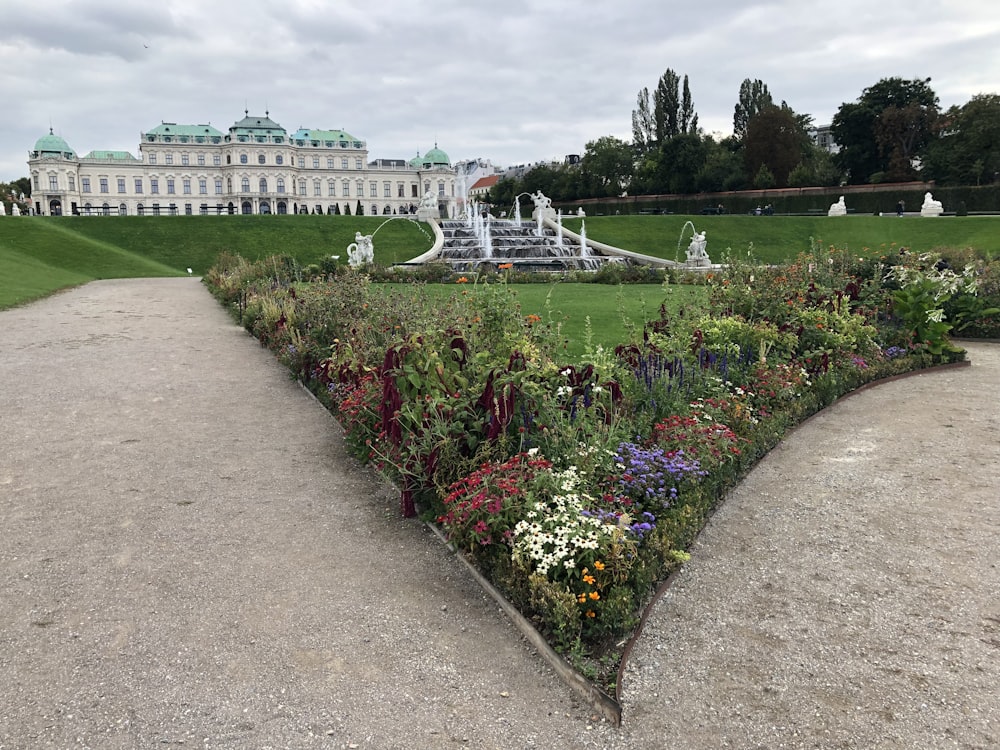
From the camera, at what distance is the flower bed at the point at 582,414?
3.20m

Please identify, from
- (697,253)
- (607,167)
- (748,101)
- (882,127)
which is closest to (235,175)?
(607,167)

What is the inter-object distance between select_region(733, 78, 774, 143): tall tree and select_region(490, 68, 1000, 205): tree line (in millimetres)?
378

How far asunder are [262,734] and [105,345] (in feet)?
30.8


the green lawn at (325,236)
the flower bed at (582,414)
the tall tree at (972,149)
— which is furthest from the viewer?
the tall tree at (972,149)

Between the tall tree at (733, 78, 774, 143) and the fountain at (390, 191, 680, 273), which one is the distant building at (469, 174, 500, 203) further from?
the fountain at (390, 191, 680, 273)

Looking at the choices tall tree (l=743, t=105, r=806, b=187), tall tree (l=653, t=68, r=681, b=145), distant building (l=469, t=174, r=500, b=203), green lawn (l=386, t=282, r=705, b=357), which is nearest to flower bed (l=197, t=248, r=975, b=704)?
green lawn (l=386, t=282, r=705, b=357)

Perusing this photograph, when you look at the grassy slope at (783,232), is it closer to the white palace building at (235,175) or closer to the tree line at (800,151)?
the tree line at (800,151)

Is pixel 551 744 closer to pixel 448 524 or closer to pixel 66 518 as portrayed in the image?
pixel 448 524

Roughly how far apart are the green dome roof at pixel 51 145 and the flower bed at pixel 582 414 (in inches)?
3754

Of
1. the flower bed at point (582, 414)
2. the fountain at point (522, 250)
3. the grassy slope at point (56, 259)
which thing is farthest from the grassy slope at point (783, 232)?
the flower bed at point (582, 414)

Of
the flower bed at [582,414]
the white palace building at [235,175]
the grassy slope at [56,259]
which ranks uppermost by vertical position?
the white palace building at [235,175]

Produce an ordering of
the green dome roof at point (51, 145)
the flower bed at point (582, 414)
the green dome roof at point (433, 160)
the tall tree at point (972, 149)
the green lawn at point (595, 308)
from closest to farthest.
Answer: the flower bed at point (582, 414) → the green lawn at point (595, 308) → the tall tree at point (972, 149) → the green dome roof at point (51, 145) → the green dome roof at point (433, 160)

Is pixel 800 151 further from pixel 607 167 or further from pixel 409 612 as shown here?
pixel 409 612

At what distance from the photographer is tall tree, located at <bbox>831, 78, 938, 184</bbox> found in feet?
156
